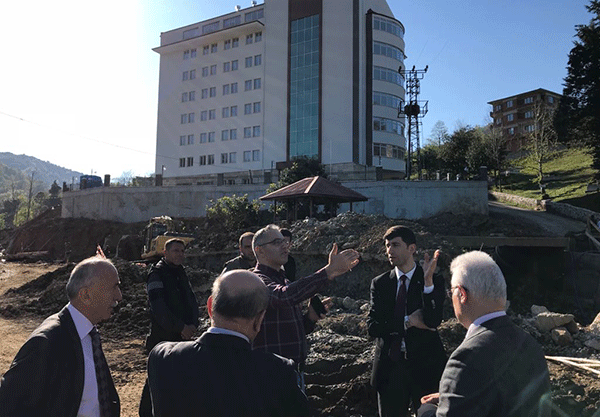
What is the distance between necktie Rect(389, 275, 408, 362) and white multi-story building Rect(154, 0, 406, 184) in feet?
123

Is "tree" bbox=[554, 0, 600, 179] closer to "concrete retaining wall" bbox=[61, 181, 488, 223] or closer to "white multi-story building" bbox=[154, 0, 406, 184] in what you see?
"concrete retaining wall" bbox=[61, 181, 488, 223]

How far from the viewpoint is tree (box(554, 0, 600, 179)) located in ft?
94.7

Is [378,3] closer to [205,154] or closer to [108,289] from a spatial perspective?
[205,154]

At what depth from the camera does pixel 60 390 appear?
86.0 inches

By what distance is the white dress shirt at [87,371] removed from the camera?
2.35 metres

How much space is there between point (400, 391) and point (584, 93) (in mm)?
33460

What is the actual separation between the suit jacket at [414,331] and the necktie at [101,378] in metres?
2.16

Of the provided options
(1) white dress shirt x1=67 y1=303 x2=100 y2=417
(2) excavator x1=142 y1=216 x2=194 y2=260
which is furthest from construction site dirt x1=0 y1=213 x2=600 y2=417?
(1) white dress shirt x1=67 y1=303 x2=100 y2=417

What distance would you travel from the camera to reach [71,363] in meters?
2.26

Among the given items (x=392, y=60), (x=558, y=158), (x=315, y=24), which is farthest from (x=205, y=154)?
(x=558, y=158)

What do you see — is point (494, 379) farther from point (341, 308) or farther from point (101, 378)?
point (341, 308)

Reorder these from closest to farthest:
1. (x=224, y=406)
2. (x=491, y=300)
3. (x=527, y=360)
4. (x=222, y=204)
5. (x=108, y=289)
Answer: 1. (x=224, y=406)
2. (x=527, y=360)
3. (x=491, y=300)
4. (x=108, y=289)
5. (x=222, y=204)

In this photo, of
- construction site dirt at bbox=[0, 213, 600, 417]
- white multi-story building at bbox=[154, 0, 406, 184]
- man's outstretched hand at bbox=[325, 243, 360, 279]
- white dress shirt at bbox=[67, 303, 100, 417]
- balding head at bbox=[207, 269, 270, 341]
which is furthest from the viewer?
white multi-story building at bbox=[154, 0, 406, 184]

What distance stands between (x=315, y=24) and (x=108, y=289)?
160 ft
